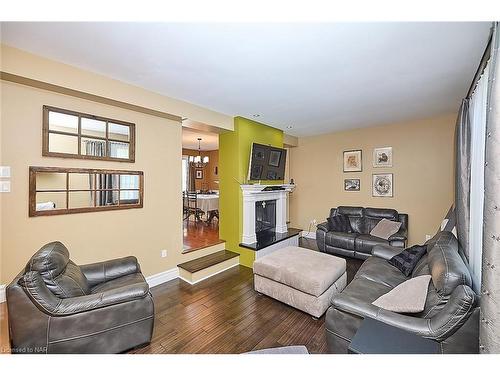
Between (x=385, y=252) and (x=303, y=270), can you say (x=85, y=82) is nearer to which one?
(x=303, y=270)

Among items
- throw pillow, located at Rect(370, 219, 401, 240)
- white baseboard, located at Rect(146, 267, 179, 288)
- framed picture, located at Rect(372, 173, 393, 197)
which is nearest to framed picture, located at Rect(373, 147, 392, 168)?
framed picture, located at Rect(372, 173, 393, 197)

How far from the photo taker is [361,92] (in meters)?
2.93

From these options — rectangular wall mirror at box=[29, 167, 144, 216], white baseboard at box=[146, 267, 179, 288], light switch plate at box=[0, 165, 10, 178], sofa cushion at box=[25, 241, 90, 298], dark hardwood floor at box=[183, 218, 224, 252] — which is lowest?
white baseboard at box=[146, 267, 179, 288]

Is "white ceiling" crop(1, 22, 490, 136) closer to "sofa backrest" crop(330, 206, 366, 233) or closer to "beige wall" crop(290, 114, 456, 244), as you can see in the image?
"beige wall" crop(290, 114, 456, 244)

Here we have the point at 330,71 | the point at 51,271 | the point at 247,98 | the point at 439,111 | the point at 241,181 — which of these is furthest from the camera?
the point at 241,181

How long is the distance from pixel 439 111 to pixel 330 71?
110 inches

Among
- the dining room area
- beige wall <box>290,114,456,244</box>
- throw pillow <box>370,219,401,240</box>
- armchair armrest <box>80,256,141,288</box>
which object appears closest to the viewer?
Result: armchair armrest <box>80,256,141,288</box>

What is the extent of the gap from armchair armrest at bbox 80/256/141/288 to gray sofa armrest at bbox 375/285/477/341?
7.90 ft

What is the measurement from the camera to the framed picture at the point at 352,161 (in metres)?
5.04

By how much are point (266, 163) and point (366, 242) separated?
2.36m

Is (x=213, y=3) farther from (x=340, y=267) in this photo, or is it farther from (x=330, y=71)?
(x=340, y=267)

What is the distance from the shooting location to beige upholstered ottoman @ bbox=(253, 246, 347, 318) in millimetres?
2318

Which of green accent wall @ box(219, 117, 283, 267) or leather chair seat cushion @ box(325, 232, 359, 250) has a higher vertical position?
green accent wall @ box(219, 117, 283, 267)
